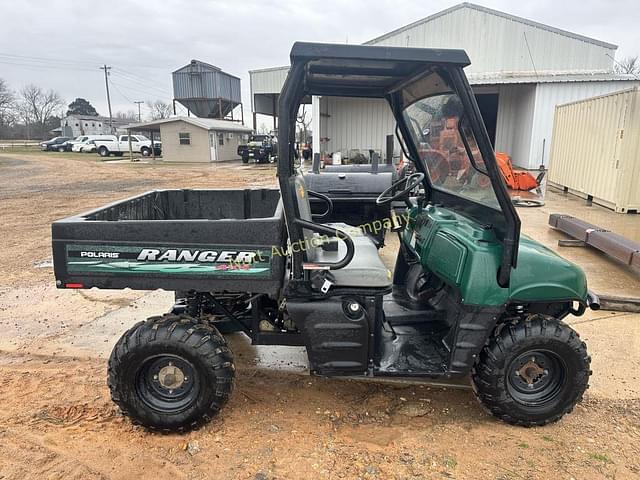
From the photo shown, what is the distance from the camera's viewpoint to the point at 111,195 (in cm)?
1418

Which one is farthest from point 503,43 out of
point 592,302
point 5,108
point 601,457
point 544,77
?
point 5,108

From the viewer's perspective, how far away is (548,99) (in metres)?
16.8

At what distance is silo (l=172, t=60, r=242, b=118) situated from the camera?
3881 cm

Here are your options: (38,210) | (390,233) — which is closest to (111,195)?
(38,210)

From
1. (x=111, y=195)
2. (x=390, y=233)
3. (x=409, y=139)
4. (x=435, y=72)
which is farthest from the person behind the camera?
(x=111, y=195)

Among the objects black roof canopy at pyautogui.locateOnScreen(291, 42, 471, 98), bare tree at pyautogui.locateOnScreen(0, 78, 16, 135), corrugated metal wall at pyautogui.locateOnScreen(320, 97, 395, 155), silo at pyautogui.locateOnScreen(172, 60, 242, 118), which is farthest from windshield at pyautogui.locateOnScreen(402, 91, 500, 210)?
bare tree at pyautogui.locateOnScreen(0, 78, 16, 135)

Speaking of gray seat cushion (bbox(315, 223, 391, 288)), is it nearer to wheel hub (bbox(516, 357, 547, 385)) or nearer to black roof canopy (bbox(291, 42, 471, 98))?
wheel hub (bbox(516, 357, 547, 385))

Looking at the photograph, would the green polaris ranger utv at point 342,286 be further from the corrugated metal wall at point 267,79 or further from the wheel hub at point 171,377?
the corrugated metal wall at point 267,79

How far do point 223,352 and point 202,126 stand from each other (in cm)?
2855

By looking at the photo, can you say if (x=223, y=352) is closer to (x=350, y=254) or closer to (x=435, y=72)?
(x=350, y=254)

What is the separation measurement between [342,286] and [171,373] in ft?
3.65

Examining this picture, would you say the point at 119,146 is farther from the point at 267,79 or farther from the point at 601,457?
the point at 601,457

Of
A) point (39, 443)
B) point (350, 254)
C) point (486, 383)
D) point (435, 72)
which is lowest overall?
point (39, 443)

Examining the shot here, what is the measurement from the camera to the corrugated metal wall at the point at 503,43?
19141 millimetres
